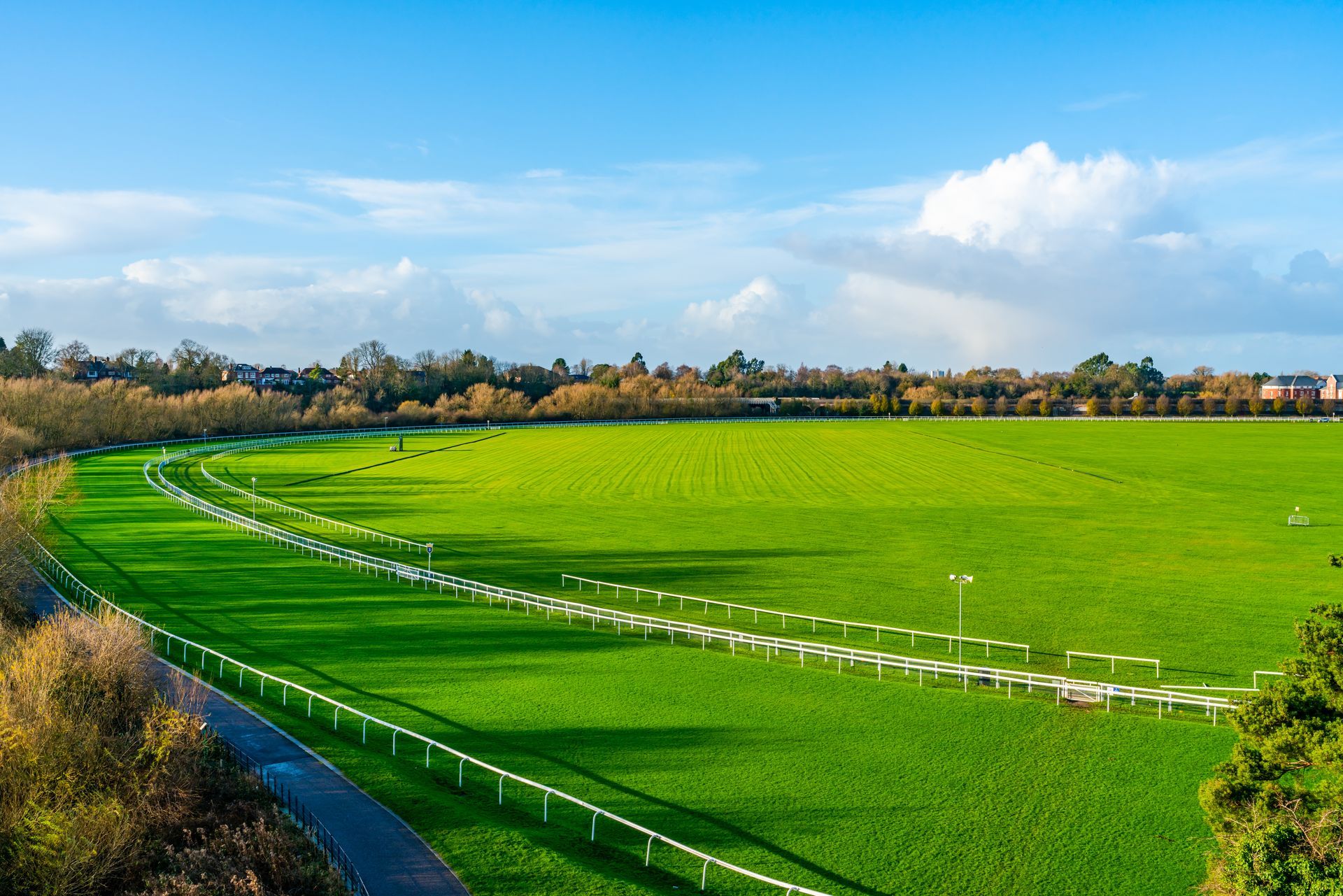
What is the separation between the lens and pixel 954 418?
163375mm

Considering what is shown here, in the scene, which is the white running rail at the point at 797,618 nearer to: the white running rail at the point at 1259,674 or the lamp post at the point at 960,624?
the lamp post at the point at 960,624

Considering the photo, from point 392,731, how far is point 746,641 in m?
12.1

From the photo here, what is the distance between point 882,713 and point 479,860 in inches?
451

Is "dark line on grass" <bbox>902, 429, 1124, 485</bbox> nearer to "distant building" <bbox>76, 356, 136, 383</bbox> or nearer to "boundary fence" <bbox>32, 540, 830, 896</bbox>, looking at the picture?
"boundary fence" <bbox>32, 540, 830, 896</bbox>

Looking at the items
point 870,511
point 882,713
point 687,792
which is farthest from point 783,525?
point 687,792

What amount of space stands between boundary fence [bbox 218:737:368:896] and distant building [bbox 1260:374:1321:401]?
701 feet

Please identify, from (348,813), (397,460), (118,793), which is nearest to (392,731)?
(348,813)

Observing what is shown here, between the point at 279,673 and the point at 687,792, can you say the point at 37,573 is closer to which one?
the point at 279,673

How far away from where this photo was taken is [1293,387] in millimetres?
194250

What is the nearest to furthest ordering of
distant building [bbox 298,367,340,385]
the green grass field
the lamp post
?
the green grass field
the lamp post
distant building [bbox 298,367,340,385]

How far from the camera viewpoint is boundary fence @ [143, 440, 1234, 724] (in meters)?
24.7

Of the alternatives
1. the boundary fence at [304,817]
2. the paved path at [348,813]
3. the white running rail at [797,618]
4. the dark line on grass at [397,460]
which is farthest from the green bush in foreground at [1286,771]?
the dark line on grass at [397,460]

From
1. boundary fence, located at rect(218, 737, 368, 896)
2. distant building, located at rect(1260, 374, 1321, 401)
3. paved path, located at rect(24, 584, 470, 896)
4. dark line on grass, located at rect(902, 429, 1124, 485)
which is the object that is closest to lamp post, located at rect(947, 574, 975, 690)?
paved path, located at rect(24, 584, 470, 896)

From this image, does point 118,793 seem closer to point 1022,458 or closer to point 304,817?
point 304,817
